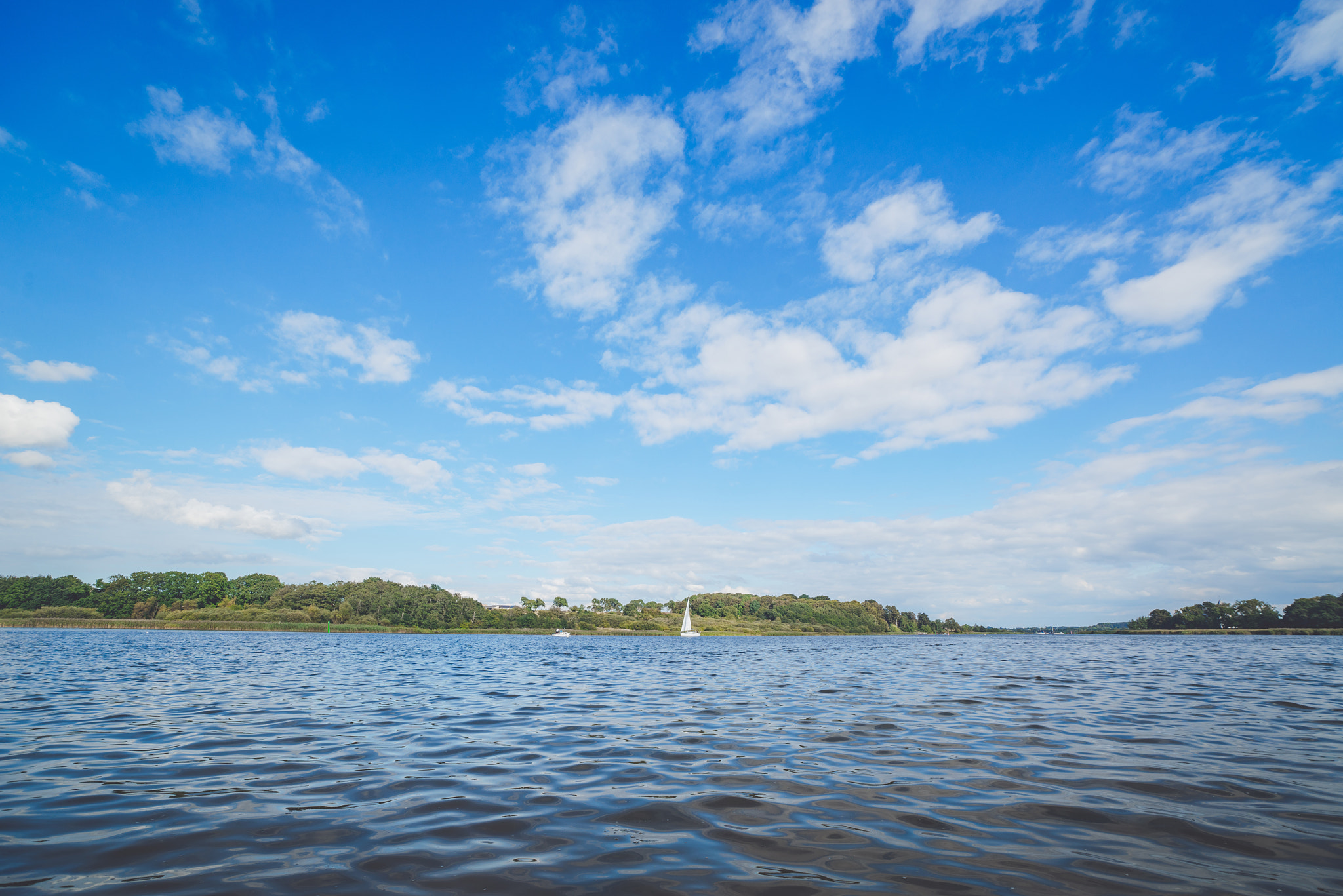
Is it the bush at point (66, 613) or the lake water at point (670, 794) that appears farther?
the bush at point (66, 613)

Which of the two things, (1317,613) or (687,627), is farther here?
(687,627)

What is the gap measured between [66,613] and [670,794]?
8268 inches

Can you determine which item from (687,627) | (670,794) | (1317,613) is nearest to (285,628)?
(687,627)

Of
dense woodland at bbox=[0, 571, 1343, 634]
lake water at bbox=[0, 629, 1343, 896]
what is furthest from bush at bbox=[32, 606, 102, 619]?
lake water at bbox=[0, 629, 1343, 896]

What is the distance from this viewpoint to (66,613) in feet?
480

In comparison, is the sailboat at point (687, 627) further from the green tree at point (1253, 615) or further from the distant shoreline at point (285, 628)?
the green tree at point (1253, 615)

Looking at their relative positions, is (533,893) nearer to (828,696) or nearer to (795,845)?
(795,845)

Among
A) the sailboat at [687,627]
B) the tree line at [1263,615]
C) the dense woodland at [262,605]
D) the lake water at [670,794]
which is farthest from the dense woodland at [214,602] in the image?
the tree line at [1263,615]

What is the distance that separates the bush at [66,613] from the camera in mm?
138925

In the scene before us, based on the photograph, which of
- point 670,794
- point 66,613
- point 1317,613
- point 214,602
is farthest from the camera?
point 214,602

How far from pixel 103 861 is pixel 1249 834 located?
14382 mm

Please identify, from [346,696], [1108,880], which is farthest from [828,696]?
[346,696]

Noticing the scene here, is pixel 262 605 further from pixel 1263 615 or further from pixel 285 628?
pixel 1263 615

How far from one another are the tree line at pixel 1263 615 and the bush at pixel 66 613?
322108 mm
